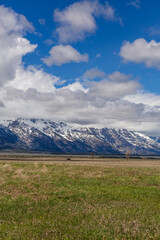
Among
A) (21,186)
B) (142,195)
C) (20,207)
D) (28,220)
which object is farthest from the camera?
(21,186)

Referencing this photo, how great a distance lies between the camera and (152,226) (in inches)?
535

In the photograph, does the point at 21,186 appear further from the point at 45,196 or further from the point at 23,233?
the point at 23,233

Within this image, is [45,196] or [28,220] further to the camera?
[45,196]

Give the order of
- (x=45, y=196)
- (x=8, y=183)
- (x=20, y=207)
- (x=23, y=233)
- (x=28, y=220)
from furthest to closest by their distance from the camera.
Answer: (x=8, y=183) < (x=45, y=196) < (x=20, y=207) < (x=28, y=220) < (x=23, y=233)

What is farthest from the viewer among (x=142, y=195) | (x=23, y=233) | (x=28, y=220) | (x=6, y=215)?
(x=142, y=195)

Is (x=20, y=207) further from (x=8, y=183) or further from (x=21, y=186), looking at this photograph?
(x=8, y=183)

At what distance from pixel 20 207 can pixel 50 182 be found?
13.2 m

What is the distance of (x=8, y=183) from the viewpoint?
30219mm

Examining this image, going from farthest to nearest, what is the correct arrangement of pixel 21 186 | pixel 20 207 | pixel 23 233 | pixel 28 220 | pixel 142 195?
pixel 21 186 < pixel 142 195 < pixel 20 207 < pixel 28 220 < pixel 23 233

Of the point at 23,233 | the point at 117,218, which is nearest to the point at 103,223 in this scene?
the point at 117,218

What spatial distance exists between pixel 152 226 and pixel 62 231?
5489mm

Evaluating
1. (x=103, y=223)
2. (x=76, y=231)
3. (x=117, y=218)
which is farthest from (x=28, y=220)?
(x=117, y=218)

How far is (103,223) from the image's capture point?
14102 mm

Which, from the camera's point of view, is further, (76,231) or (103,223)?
(103,223)
